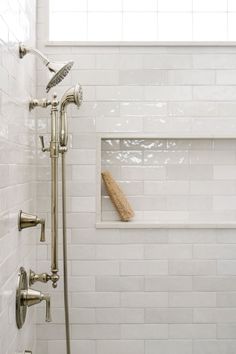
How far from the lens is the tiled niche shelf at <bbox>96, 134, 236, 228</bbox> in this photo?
247 centimetres

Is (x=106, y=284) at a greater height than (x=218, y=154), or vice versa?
(x=218, y=154)

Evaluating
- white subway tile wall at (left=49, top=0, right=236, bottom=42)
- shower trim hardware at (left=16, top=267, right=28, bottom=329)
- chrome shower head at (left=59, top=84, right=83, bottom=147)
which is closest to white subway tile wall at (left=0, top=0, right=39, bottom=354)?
shower trim hardware at (left=16, top=267, right=28, bottom=329)

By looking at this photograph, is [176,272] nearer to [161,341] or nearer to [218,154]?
[161,341]

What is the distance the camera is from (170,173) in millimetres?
2475

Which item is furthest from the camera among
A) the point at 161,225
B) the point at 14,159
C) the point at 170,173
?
the point at 170,173

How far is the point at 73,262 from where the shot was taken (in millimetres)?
2383

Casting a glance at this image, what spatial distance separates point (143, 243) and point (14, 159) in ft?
2.87

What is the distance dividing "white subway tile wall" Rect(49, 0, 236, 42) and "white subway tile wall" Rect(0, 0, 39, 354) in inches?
11.7

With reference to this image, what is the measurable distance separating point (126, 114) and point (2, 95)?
95 cm

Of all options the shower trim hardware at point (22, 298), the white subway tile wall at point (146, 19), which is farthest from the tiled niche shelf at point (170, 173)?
the shower trim hardware at point (22, 298)

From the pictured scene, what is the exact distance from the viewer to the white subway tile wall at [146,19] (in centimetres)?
251

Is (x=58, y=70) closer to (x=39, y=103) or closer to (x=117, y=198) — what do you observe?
(x=39, y=103)

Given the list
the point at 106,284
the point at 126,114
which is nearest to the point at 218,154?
the point at 126,114

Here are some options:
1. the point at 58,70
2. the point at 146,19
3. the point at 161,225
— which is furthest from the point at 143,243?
the point at 146,19
